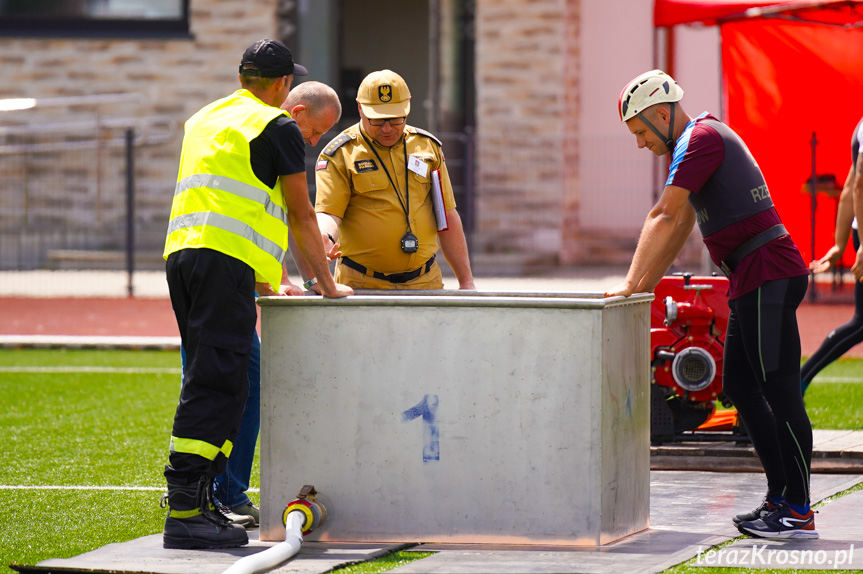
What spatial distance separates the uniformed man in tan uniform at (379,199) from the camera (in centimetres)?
595

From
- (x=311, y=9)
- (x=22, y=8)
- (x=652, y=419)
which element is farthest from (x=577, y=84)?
(x=652, y=419)

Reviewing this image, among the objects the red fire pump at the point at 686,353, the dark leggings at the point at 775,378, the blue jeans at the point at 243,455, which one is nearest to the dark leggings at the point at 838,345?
the red fire pump at the point at 686,353

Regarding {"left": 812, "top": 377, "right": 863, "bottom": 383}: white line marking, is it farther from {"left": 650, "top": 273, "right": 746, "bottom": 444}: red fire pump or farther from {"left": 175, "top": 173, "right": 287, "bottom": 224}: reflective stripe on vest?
{"left": 175, "top": 173, "right": 287, "bottom": 224}: reflective stripe on vest

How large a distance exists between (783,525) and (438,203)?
6.74ft

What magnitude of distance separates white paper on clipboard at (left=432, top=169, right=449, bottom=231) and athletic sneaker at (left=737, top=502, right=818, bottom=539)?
1883 mm

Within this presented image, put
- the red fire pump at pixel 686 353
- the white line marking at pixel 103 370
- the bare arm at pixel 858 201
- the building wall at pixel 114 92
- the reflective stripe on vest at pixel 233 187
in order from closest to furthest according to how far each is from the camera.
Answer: the reflective stripe on vest at pixel 233 187 < the red fire pump at pixel 686 353 < the bare arm at pixel 858 201 < the white line marking at pixel 103 370 < the building wall at pixel 114 92

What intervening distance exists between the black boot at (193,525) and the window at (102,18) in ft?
48.3

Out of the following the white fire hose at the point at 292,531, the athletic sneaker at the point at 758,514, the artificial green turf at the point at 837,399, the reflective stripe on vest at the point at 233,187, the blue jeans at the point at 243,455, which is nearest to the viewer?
the white fire hose at the point at 292,531

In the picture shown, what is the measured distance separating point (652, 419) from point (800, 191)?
7.46m

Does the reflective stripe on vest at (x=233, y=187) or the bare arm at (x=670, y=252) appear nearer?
the reflective stripe on vest at (x=233, y=187)

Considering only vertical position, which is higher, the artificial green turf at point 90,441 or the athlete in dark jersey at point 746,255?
the athlete in dark jersey at point 746,255

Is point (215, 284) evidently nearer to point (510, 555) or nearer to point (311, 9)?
point (510, 555)

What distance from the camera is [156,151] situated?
61.1 feet

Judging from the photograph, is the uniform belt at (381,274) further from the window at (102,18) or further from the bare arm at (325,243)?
the window at (102,18)
